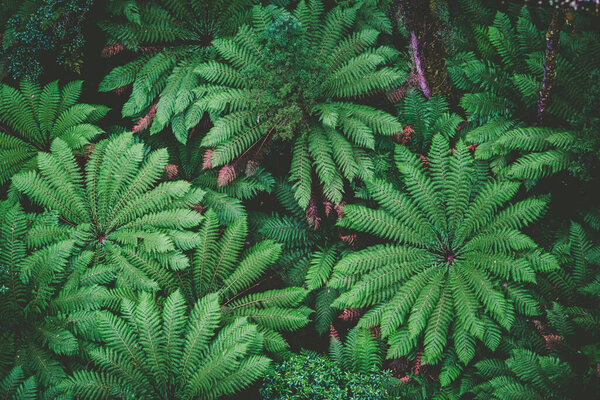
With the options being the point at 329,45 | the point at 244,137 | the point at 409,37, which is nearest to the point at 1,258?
the point at 244,137

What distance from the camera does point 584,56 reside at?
17.1 ft

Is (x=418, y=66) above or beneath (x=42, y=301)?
above

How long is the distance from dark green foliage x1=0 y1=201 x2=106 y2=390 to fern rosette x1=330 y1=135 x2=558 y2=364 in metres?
3.21

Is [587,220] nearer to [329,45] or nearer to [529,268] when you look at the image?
[529,268]

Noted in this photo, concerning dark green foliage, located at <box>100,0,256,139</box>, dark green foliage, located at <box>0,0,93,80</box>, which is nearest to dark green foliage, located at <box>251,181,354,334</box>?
dark green foliage, located at <box>100,0,256,139</box>

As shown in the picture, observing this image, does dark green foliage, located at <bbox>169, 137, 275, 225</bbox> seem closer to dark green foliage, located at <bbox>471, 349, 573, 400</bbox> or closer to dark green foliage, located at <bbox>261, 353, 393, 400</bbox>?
dark green foliage, located at <bbox>261, 353, 393, 400</bbox>

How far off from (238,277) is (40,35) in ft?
14.2

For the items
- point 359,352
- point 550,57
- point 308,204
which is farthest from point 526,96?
point 359,352

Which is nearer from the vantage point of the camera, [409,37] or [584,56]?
[584,56]

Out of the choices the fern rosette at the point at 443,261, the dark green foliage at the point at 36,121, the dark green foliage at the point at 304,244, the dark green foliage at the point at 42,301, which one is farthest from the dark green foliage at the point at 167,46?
the fern rosette at the point at 443,261

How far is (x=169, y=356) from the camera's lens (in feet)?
16.5

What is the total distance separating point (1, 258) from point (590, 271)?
7.44m

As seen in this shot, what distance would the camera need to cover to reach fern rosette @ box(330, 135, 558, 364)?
16.6ft

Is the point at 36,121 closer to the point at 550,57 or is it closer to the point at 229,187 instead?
the point at 229,187
